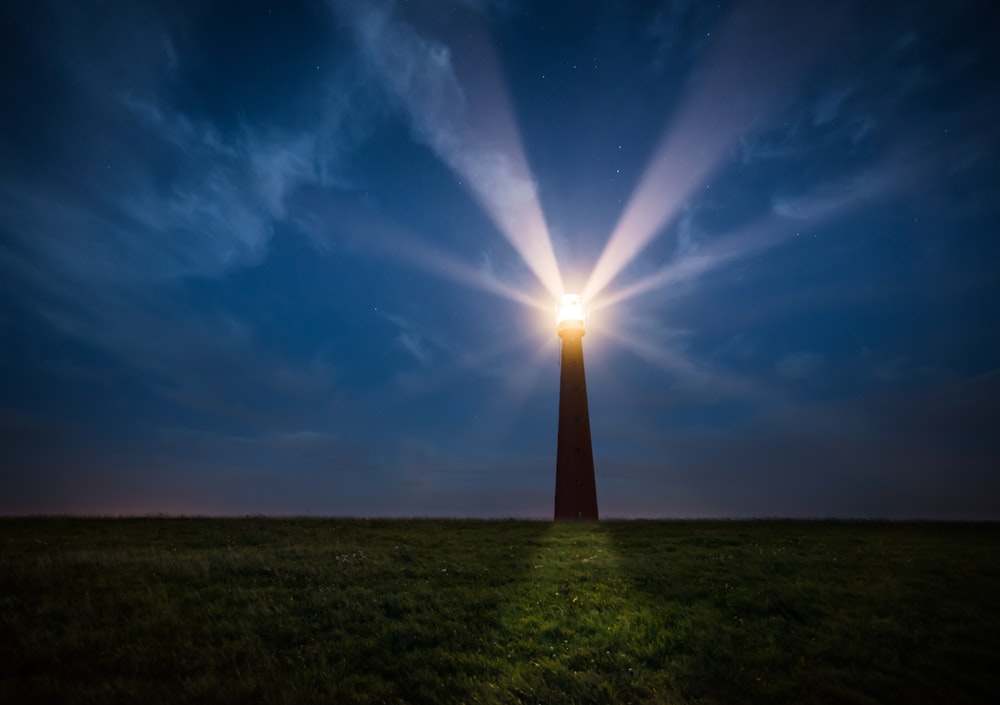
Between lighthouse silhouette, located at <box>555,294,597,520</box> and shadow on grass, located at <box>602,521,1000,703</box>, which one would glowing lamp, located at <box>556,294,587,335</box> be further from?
shadow on grass, located at <box>602,521,1000,703</box>

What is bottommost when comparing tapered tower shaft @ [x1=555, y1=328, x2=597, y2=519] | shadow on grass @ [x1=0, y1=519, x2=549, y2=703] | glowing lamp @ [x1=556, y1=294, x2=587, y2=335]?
shadow on grass @ [x1=0, y1=519, x2=549, y2=703]

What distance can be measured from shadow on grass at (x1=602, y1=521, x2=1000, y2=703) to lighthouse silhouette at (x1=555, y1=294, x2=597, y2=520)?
13.3 metres

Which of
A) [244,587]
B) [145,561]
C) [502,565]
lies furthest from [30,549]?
[502,565]

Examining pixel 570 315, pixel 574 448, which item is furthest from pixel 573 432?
pixel 570 315

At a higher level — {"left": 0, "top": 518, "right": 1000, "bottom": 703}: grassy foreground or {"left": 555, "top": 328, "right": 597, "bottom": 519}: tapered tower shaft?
{"left": 555, "top": 328, "right": 597, "bottom": 519}: tapered tower shaft

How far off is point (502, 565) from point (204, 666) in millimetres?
9168

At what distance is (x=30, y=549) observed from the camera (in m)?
19.5

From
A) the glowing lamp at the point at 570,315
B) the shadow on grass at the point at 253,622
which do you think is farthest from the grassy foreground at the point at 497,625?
the glowing lamp at the point at 570,315

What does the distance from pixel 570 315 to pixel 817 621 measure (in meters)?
27.2

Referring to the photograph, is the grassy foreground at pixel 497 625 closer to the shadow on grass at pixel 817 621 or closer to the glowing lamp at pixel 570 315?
the shadow on grass at pixel 817 621

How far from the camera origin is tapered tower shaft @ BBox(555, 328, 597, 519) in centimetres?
3375

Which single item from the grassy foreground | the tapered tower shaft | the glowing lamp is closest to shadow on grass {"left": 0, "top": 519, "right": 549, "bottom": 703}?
the grassy foreground

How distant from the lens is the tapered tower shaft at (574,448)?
1329 inches

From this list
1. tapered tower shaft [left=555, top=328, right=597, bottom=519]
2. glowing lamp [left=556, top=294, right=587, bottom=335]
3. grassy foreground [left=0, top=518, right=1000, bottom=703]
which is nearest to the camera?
grassy foreground [left=0, top=518, right=1000, bottom=703]
